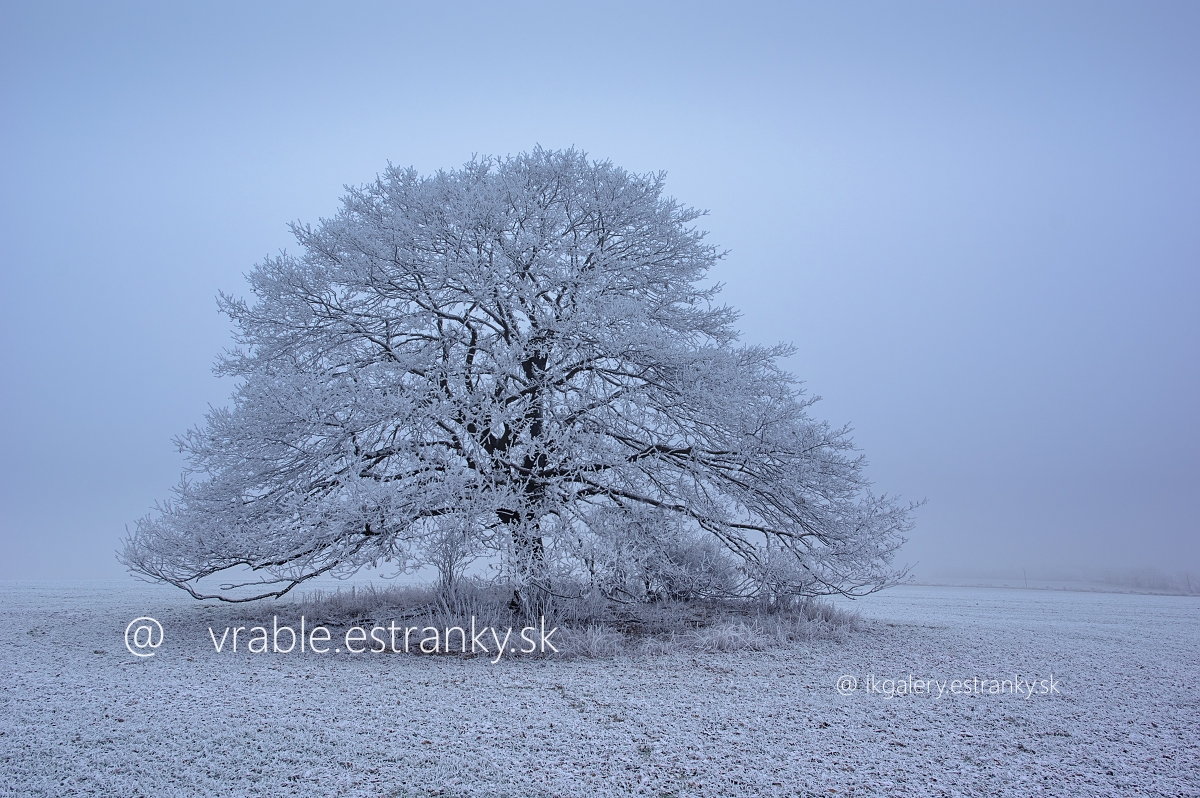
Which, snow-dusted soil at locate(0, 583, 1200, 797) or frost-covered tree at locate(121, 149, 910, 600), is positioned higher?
frost-covered tree at locate(121, 149, 910, 600)

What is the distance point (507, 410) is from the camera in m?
7.65

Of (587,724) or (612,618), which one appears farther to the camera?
(612,618)

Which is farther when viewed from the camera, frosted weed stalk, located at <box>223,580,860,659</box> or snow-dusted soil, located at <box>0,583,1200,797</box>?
frosted weed stalk, located at <box>223,580,860,659</box>

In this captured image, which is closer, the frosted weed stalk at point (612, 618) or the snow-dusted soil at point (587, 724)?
the snow-dusted soil at point (587, 724)

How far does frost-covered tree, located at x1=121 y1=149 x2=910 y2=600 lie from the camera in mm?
7074

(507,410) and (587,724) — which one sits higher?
(507,410)

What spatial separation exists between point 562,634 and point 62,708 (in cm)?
431

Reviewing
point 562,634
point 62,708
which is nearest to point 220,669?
point 62,708

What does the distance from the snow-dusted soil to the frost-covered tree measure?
4.11 ft

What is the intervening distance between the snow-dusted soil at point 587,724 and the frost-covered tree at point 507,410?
1252mm

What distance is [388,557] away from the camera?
6.80 metres

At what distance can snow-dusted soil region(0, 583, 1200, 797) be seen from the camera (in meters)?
3.50

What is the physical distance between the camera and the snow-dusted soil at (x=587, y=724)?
350cm

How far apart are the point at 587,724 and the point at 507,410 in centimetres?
403
